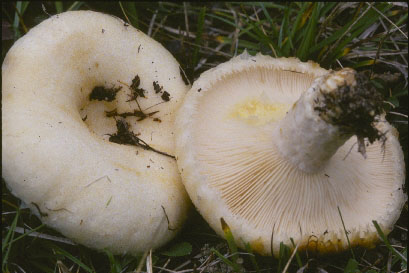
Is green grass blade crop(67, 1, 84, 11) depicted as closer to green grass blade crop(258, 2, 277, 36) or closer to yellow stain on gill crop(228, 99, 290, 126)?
green grass blade crop(258, 2, 277, 36)

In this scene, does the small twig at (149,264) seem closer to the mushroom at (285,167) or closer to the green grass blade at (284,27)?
the mushroom at (285,167)

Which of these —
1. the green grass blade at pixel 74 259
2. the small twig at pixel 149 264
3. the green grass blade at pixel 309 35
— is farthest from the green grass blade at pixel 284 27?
the green grass blade at pixel 74 259

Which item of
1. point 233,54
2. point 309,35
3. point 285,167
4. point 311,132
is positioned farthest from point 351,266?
point 233,54

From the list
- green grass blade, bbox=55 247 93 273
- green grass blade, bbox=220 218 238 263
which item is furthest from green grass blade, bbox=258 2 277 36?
green grass blade, bbox=55 247 93 273

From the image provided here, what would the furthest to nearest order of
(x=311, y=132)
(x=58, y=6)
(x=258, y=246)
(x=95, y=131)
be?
(x=58, y=6) < (x=95, y=131) < (x=258, y=246) < (x=311, y=132)

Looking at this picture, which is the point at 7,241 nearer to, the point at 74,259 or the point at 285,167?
the point at 74,259

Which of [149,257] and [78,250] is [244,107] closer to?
[149,257]

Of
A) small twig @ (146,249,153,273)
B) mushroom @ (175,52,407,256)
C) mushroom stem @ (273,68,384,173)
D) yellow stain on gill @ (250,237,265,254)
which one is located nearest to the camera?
mushroom stem @ (273,68,384,173)
